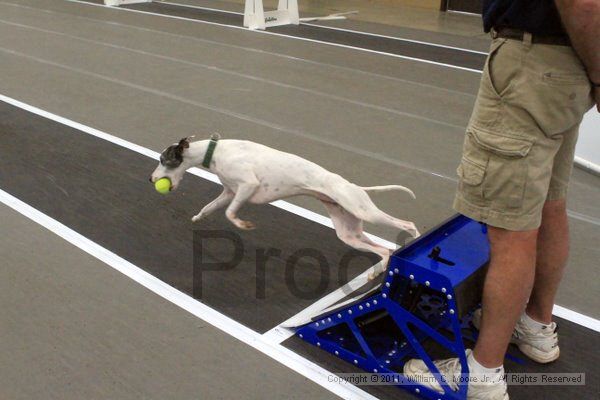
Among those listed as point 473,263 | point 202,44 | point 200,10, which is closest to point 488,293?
point 473,263

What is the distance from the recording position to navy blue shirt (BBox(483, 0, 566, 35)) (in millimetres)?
1688

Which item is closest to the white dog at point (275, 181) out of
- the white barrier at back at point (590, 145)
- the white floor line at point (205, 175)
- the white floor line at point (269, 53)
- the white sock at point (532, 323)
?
the white floor line at point (205, 175)

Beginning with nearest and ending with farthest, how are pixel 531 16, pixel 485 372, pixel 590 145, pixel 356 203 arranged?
pixel 531 16 < pixel 485 372 < pixel 356 203 < pixel 590 145

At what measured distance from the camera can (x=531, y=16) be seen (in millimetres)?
1709

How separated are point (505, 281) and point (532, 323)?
0.58 meters

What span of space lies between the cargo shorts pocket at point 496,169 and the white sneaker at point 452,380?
1.92 ft

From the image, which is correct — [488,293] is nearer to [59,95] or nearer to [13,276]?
[13,276]

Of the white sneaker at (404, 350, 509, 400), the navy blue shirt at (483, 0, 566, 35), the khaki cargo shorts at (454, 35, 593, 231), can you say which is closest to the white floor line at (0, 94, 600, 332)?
the white sneaker at (404, 350, 509, 400)

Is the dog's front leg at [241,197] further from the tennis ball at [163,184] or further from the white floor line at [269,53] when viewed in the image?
the white floor line at [269,53]

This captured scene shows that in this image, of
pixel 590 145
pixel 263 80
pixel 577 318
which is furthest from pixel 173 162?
pixel 263 80

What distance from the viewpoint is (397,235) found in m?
3.35

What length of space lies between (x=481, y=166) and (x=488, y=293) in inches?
15.9

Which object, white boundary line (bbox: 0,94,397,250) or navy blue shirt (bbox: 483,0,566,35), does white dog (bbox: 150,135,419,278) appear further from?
navy blue shirt (bbox: 483,0,566,35)

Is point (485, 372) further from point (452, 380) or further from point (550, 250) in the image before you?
point (550, 250)
